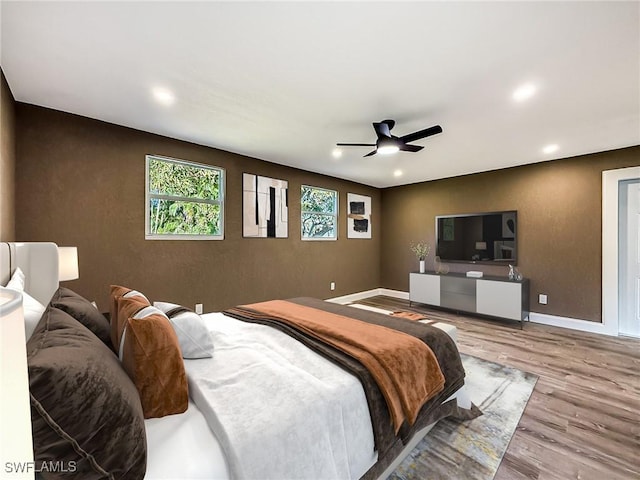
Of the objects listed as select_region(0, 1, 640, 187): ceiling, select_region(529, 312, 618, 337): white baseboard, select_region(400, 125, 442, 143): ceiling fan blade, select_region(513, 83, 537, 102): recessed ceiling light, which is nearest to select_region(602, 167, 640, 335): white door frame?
select_region(529, 312, 618, 337): white baseboard

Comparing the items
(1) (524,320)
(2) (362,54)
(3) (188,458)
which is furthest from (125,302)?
(1) (524,320)

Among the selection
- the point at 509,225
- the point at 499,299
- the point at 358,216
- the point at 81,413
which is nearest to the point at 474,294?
the point at 499,299

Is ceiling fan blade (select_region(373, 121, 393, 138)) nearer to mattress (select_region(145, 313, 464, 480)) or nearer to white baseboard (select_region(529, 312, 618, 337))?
mattress (select_region(145, 313, 464, 480))

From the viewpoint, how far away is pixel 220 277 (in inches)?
154

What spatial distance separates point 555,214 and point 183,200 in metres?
5.25

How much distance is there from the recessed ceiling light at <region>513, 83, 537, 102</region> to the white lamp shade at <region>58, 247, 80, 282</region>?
12.6ft

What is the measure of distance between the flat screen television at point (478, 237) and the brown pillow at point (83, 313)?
5.16 metres

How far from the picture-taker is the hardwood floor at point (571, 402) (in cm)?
163

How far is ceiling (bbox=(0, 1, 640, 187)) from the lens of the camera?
1.59m

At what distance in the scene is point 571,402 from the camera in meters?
2.24

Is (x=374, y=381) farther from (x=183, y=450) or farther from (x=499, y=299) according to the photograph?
(x=499, y=299)

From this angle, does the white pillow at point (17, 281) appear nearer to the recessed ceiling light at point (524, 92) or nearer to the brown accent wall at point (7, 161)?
the brown accent wall at point (7, 161)

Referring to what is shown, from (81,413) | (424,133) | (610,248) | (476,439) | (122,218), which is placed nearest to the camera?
(81,413)

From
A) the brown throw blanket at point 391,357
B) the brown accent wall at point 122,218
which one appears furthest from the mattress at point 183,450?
the brown accent wall at point 122,218
